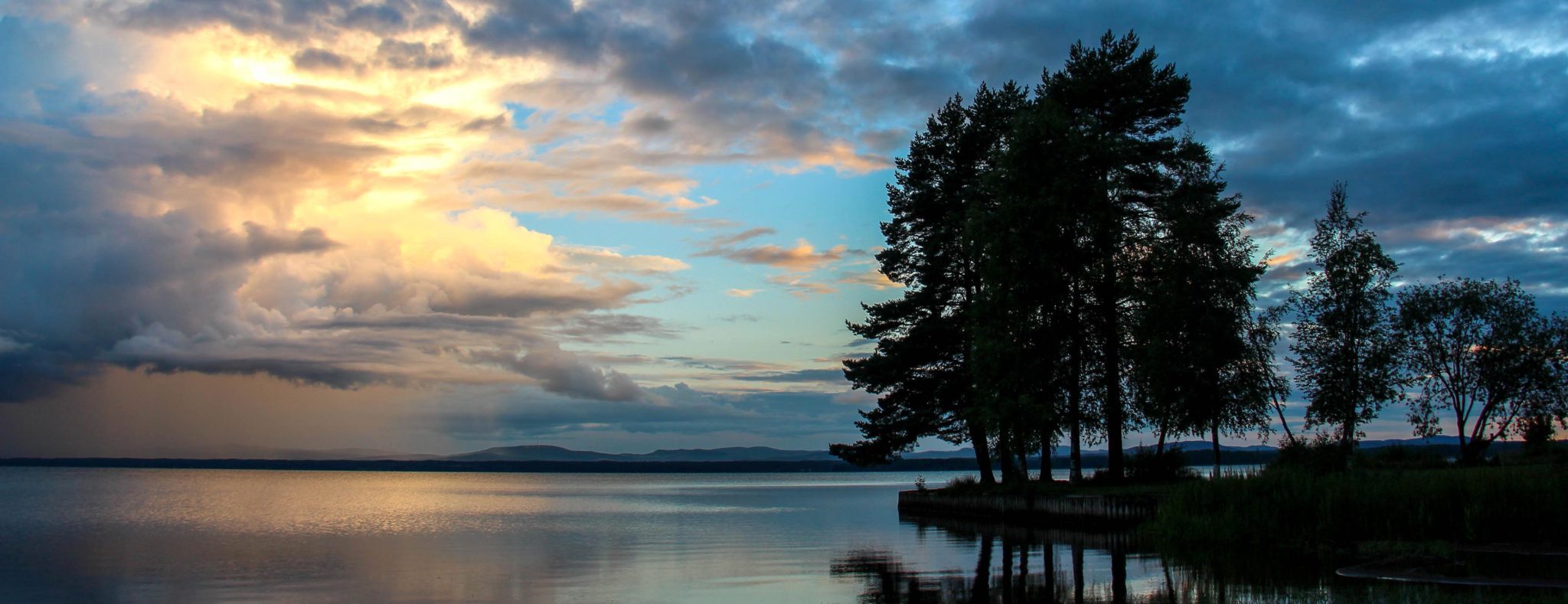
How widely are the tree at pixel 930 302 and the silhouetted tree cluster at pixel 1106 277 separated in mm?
1795

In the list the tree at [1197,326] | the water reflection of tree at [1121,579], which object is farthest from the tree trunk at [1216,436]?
the water reflection of tree at [1121,579]

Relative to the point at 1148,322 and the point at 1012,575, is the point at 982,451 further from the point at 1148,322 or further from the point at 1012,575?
the point at 1012,575

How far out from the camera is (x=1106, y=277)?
39.3 metres

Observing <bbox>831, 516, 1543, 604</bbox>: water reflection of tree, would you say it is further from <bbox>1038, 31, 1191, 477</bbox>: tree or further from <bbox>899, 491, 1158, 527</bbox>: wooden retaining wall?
<bbox>1038, 31, 1191, 477</bbox>: tree

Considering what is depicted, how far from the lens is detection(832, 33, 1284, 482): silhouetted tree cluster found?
3638 centimetres

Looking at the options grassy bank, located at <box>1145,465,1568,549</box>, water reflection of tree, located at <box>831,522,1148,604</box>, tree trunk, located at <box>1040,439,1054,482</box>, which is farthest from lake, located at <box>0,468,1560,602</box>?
tree trunk, located at <box>1040,439,1054,482</box>

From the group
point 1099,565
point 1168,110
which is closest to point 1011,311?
point 1168,110

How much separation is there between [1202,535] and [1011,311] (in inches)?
552

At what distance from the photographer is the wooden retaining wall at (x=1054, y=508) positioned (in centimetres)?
3097

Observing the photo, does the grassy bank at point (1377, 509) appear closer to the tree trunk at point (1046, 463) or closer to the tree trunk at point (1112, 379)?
the tree trunk at point (1112, 379)

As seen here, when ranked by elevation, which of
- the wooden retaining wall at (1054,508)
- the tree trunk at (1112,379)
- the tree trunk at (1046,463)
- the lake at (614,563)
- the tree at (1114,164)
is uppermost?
the tree at (1114,164)

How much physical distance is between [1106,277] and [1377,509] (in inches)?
660

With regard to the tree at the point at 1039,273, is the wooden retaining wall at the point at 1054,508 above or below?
below

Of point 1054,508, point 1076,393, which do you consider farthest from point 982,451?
point 1054,508
